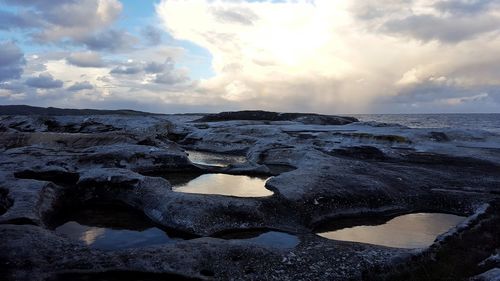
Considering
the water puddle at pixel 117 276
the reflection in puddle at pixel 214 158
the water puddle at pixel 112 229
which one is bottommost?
the water puddle at pixel 112 229

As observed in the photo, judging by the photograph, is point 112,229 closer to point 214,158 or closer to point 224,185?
point 224,185

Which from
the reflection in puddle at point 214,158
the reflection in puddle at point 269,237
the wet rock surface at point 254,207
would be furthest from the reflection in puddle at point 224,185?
the reflection in puddle at point 214,158

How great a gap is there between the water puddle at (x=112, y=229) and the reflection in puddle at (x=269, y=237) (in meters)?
3.44

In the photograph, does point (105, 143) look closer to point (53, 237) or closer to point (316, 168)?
point (316, 168)

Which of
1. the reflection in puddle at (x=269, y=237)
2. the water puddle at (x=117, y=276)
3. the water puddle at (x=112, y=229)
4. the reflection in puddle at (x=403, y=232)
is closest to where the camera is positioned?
the water puddle at (x=117, y=276)

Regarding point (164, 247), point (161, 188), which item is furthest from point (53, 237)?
point (161, 188)

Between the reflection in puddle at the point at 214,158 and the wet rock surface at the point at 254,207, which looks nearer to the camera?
the wet rock surface at the point at 254,207

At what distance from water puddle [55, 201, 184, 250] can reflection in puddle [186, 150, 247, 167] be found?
23.0m

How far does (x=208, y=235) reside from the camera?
22.5 meters

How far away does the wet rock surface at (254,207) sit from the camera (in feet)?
56.2

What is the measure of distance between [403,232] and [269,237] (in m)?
8.28

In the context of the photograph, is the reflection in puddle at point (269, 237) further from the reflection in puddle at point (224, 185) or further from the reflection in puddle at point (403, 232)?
the reflection in puddle at point (224, 185)

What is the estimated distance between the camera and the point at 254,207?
25.5m

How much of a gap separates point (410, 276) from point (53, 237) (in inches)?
620
